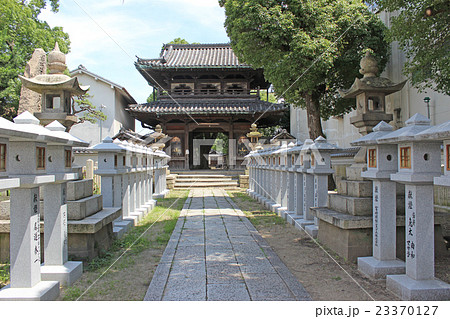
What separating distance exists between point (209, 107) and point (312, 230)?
645 inches

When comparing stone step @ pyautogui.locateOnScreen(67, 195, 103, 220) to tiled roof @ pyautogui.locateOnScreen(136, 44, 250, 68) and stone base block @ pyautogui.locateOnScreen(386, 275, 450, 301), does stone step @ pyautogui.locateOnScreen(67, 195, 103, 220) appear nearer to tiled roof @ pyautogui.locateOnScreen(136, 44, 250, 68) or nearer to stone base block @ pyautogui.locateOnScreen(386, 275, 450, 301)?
stone base block @ pyautogui.locateOnScreen(386, 275, 450, 301)

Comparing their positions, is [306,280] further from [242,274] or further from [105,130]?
[105,130]

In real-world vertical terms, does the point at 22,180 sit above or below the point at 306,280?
above

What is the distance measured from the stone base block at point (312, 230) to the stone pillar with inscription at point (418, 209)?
2.72 meters

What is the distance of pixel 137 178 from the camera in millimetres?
8938

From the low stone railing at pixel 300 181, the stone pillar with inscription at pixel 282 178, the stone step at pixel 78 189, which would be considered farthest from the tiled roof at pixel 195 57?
the stone step at pixel 78 189

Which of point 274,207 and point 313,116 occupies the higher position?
point 313,116

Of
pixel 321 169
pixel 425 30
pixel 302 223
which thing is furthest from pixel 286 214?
pixel 425 30

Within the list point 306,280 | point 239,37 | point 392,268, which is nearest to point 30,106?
point 239,37

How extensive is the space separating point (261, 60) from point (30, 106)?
8408 mm

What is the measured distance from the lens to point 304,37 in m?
11.6

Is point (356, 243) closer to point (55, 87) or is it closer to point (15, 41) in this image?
point (55, 87)

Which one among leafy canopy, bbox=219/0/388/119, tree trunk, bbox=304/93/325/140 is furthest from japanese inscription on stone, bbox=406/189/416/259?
tree trunk, bbox=304/93/325/140

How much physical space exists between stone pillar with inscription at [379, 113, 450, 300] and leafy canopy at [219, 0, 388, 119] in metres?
8.60
